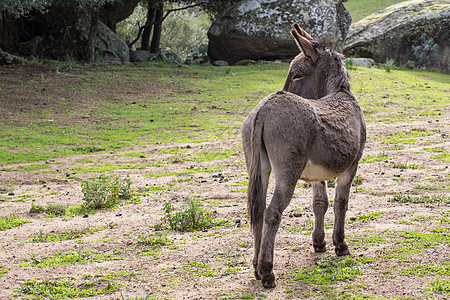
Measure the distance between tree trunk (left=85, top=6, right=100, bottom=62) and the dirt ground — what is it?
9311 mm

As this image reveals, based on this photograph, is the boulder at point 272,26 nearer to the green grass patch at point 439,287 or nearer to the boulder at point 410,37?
the boulder at point 410,37

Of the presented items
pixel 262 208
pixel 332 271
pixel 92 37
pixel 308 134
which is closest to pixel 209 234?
pixel 262 208

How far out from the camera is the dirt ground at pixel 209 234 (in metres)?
4.55

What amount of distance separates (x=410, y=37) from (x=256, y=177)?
2000cm

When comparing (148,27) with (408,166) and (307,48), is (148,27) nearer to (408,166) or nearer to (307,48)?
(408,166)

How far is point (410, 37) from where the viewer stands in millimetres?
22016

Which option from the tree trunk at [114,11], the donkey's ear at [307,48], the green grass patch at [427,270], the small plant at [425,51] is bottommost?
the green grass patch at [427,270]

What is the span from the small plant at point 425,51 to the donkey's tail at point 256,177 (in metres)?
19.5

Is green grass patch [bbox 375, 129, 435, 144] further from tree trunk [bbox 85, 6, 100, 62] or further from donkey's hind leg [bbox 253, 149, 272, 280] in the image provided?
tree trunk [bbox 85, 6, 100, 62]

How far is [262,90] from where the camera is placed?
50.6ft

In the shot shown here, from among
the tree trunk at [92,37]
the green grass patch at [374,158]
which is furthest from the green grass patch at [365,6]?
the green grass patch at [374,158]

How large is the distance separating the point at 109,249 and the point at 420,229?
3.60m

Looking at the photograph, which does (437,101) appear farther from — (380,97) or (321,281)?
(321,281)

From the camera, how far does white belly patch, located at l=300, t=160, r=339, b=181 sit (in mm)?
4654
